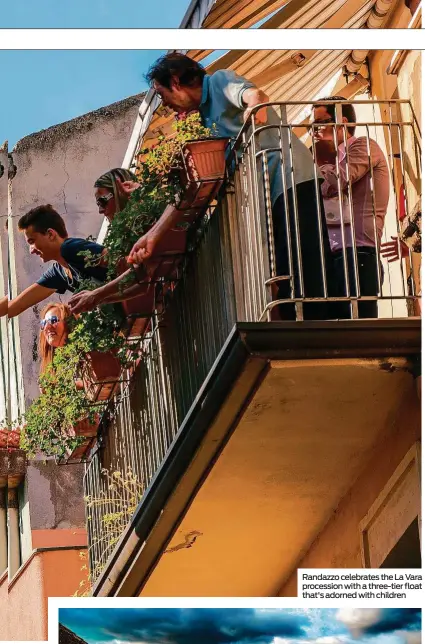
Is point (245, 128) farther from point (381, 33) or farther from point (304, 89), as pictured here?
point (304, 89)

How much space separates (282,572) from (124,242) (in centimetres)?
215

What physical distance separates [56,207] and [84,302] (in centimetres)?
400

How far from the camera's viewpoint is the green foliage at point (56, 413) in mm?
10539

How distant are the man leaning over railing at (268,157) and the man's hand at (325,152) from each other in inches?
20.0

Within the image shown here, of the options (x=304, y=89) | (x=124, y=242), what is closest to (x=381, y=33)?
(x=124, y=242)

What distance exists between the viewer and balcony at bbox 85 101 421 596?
24.7ft

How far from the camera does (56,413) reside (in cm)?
1095

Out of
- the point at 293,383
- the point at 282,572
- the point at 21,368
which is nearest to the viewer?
the point at 293,383

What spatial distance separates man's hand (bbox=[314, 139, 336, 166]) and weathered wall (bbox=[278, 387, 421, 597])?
4.92 ft

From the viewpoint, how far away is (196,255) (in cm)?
854

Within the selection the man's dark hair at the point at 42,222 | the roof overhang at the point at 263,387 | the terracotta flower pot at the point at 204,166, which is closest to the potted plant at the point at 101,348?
the man's dark hair at the point at 42,222

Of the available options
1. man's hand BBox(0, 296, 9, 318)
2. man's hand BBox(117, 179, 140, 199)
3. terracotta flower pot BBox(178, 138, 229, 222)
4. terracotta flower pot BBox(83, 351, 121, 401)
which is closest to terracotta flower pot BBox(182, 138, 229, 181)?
terracotta flower pot BBox(178, 138, 229, 222)

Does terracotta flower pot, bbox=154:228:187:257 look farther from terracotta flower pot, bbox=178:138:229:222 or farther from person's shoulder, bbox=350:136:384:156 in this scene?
person's shoulder, bbox=350:136:384:156

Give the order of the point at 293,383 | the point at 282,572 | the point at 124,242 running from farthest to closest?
1. the point at 282,572
2. the point at 124,242
3. the point at 293,383
